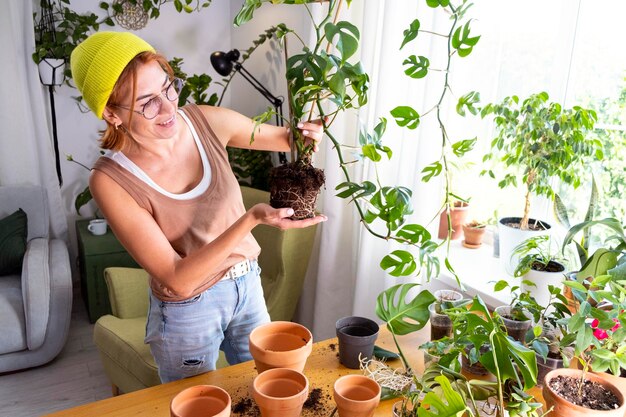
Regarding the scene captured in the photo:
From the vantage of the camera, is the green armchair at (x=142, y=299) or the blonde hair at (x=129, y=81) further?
the green armchair at (x=142, y=299)

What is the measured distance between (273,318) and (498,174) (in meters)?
1.21

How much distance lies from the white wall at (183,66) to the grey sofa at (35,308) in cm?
64

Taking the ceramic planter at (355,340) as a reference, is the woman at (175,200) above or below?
above

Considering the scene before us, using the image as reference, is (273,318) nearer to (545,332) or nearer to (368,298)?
(368,298)

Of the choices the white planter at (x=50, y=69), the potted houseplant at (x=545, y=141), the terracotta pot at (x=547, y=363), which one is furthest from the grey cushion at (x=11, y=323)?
the terracotta pot at (x=547, y=363)

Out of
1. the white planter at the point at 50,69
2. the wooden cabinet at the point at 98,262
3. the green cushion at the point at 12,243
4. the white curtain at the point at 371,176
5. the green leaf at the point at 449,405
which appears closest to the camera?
the green leaf at the point at 449,405

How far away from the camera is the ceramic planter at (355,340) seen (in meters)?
1.23

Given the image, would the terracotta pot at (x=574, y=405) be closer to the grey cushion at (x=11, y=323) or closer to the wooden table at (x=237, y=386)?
the wooden table at (x=237, y=386)

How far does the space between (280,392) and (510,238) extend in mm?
1109

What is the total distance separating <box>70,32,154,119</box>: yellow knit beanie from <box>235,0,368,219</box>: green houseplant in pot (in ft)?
0.94

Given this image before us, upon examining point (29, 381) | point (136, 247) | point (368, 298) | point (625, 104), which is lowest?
point (29, 381)

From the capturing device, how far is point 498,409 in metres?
0.86

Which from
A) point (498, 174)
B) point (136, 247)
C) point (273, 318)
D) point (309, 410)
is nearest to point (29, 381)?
point (273, 318)

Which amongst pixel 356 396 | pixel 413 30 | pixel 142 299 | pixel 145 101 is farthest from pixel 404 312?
pixel 142 299
